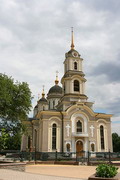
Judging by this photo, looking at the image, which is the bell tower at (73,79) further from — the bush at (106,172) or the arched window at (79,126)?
the bush at (106,172)

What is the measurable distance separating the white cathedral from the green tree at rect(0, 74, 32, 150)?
7.57m

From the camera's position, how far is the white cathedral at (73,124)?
33550 mm

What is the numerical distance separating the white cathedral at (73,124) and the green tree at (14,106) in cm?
757

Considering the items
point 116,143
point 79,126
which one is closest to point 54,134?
point 79,126

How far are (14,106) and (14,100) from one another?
0.84 metres

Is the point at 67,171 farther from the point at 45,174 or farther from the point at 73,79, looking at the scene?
the point at 73,79

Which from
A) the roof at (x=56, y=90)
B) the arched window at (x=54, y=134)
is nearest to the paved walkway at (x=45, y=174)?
the arched window at (x=54, y=134)

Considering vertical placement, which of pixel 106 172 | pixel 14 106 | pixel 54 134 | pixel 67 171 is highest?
pixel 14 106

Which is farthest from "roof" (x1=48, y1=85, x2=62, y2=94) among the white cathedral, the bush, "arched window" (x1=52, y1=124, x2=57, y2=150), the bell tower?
the bush

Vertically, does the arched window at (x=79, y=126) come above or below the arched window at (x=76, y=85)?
below

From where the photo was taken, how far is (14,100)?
25781 mm

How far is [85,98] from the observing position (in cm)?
3819

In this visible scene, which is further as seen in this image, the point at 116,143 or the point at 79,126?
the point at 116,143

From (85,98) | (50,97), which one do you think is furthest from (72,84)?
(50,97)
